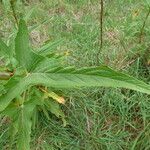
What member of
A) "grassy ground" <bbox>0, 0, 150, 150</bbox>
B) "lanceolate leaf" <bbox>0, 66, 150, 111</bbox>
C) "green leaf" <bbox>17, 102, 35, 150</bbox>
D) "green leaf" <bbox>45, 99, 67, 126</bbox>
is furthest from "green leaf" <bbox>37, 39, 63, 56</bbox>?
"lanceolate leaf" <bbox>0, 66, 150, 111</bbox>

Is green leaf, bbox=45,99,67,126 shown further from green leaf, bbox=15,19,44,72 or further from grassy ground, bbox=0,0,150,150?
green leaf, bbox=15,19,44,72

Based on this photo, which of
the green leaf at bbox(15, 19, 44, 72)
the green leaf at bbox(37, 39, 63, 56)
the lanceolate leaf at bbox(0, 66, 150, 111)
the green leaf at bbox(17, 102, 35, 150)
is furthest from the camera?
the green leaf at bbox(37, 39, 63, 56)

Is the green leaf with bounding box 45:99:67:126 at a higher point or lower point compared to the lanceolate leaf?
lower

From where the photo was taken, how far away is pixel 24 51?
155 cm

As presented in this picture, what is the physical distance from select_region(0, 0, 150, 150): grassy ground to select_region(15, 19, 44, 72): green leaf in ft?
2.49

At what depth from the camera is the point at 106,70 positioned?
119 cm

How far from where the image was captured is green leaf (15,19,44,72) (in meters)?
1.51

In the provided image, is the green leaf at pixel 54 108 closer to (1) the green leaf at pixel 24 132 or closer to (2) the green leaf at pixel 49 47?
(2) the green leaf at pixel 49 47

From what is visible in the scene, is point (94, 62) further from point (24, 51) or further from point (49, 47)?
point (24, 51)

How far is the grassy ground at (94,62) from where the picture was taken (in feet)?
8.09

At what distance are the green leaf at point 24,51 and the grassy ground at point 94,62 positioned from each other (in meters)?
0.76

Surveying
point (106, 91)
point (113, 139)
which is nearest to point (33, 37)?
point (106, 91)

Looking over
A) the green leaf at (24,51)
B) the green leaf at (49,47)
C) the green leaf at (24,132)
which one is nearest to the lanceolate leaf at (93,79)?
the green leaf at (24,51)

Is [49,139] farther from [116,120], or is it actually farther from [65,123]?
[116,120]
